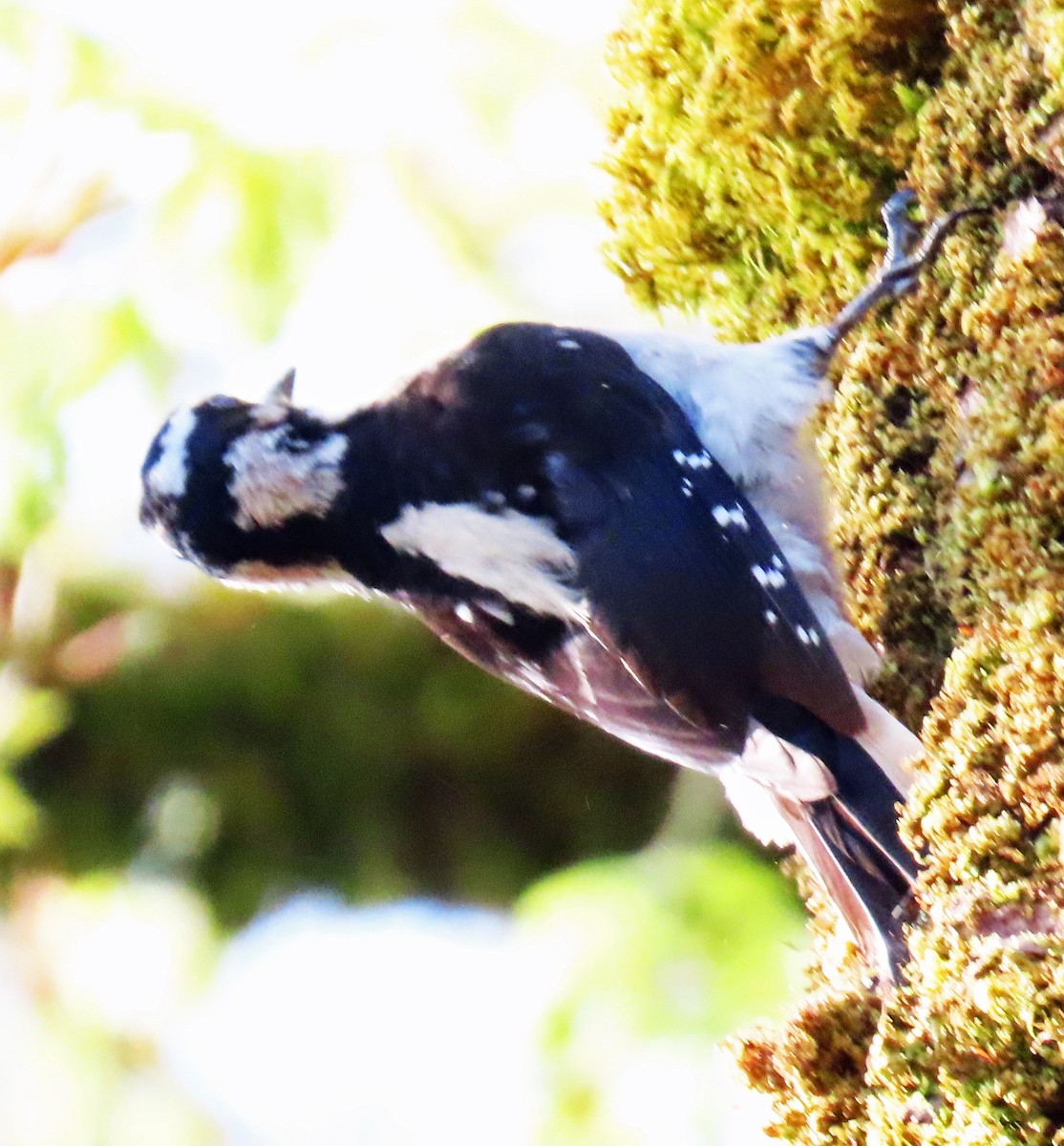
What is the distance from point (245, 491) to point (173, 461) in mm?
76

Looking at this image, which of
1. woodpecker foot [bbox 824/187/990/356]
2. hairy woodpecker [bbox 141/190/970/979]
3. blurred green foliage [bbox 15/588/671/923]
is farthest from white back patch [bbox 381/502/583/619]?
blurred green foliage [bbox 15/588/671/923]

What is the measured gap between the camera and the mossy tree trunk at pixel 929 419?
27.3 inches

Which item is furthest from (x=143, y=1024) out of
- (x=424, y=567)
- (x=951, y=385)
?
(x=951, y=385)

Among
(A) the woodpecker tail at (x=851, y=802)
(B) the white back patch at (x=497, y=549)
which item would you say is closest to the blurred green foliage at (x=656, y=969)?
(A) the woodpecker tail at (x=851, y=802)

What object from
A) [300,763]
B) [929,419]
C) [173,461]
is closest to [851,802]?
[929,419]

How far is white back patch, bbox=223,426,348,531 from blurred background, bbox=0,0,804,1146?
0.56 metres

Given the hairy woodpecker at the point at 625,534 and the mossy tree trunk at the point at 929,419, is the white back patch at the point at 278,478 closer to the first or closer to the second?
the hairy woodpecker at the point at 625,534

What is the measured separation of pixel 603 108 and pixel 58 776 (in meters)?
1.37

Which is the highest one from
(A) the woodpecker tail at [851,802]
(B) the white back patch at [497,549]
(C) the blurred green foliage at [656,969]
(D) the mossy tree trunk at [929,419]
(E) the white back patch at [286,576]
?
(D) the mossy tree trunk at [929,419]

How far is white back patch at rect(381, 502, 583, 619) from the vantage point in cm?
98

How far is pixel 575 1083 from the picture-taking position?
156cm

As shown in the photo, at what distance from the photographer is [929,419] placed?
3.06ft

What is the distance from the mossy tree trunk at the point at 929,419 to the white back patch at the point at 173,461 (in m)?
0.51

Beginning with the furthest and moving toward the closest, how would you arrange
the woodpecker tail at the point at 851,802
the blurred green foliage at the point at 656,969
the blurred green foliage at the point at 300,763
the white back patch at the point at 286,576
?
the blurred green foliage at the point at 300,763 → the blurred green foliage at the point at 656,969 → the white back patch at the point at 286,576 → the woodpecker tail at the point at 851,802
